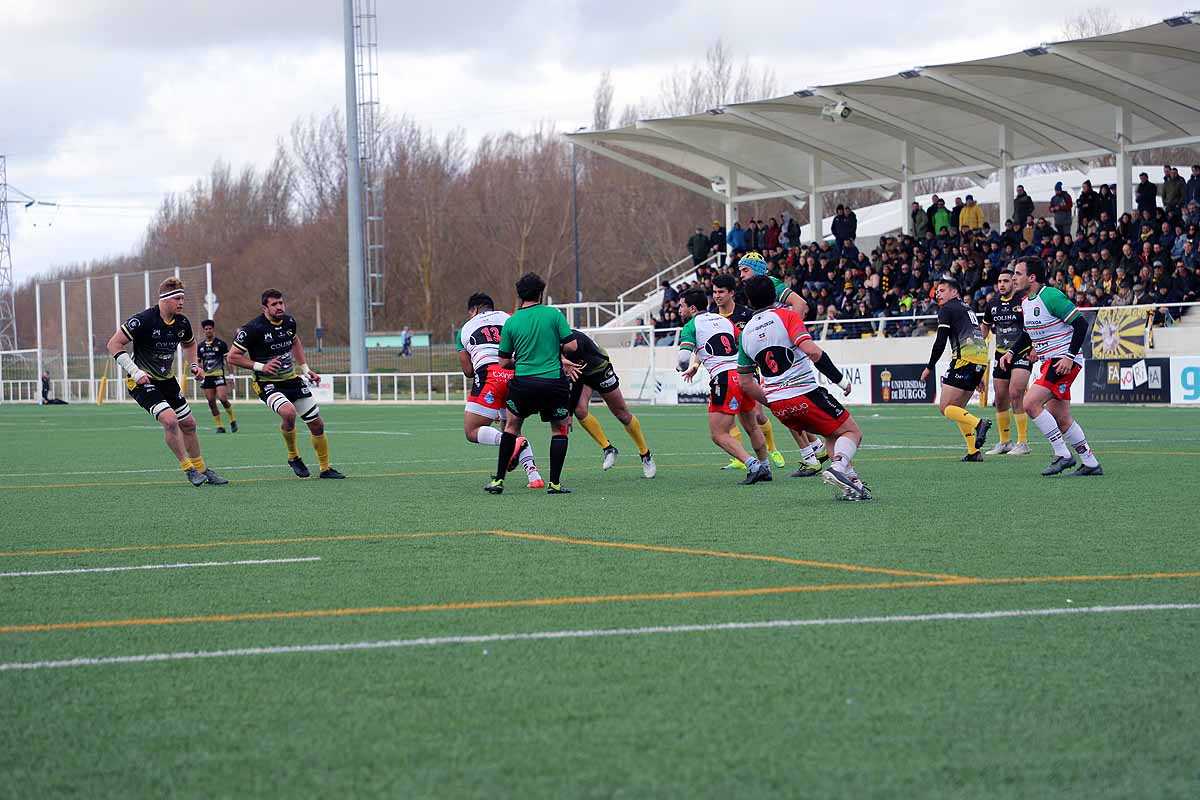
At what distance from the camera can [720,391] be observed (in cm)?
1370

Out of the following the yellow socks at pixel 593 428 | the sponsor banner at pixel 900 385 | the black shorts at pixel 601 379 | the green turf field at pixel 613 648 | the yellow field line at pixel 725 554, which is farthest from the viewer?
the sponsor banner at pixel 900 385

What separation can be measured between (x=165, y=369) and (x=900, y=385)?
70.6 feet

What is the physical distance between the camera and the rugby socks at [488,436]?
45.1ft

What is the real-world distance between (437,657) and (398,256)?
75.2m

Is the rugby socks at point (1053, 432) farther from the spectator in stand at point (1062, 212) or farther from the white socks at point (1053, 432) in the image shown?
the spectator in stand at point (1062, 212)

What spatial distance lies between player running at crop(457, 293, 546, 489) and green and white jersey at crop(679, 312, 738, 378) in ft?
6.09

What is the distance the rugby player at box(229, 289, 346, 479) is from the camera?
48.9 feet

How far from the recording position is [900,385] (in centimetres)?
3300

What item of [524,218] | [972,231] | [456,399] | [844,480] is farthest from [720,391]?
[524,218]

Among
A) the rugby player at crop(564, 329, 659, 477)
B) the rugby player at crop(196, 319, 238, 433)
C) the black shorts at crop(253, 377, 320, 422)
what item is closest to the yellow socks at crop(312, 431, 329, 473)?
the black shorts at crop(253, 377, 320, 422)

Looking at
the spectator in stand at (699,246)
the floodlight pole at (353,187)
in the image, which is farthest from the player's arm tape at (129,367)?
the spectator in stand at (699,246)

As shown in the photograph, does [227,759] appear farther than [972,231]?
No

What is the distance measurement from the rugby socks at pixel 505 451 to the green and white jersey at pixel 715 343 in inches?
84.7

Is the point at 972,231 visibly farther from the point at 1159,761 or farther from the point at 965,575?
the point at 1159,761
